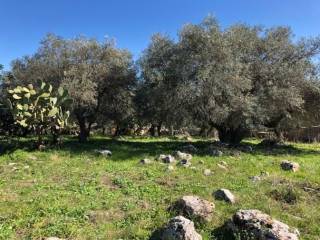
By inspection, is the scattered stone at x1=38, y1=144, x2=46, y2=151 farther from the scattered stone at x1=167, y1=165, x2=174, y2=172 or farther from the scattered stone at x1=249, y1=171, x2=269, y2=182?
the scattered stone at x1=249, y1=171, x2=269, y2=182

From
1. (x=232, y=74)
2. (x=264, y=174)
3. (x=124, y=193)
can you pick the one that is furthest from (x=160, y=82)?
(x=124, y=193)

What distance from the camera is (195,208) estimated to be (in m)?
10.4

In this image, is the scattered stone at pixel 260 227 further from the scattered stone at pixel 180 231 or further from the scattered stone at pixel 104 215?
the scattered stone at pixel 104 215

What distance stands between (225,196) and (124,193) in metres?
3.05

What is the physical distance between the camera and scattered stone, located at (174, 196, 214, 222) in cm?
1032

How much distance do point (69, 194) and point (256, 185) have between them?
5822mm

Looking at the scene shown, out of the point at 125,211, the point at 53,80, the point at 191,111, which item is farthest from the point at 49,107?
the point at 125,211

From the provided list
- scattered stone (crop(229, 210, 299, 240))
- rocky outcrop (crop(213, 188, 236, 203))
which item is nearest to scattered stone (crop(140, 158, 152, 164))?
rocky outcrop (crop(213, 188, 236, 203))

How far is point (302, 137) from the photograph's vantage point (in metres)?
39.8

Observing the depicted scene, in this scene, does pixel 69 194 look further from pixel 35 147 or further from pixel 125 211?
pixel 35 147

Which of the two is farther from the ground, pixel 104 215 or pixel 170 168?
pixel 170 168

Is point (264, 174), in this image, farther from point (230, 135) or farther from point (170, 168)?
point (230, 135)

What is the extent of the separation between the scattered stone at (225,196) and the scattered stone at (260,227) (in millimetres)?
2084

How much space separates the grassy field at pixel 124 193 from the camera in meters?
10.3
